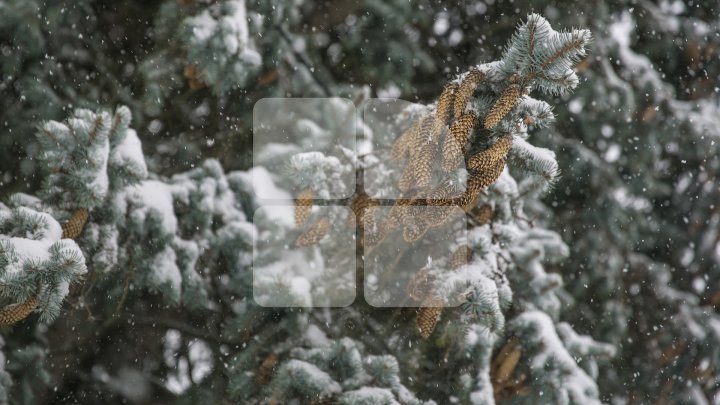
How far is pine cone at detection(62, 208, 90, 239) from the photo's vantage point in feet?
7.60

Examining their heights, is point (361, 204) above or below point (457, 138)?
below

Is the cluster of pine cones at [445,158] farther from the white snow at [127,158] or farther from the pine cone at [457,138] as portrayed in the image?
the white snow at [127,158]

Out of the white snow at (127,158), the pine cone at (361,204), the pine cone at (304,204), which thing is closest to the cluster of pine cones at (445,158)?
the pine cone at (361,204)

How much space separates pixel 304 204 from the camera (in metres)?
2.31

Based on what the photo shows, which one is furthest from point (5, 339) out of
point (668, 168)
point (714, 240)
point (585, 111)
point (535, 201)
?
point (714, 240)

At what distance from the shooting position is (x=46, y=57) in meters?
3.57

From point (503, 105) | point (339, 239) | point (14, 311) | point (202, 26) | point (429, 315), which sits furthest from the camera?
point (202, 26)
